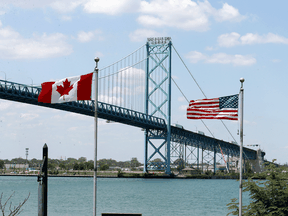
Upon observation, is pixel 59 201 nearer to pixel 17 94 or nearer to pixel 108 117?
pixel 17 94

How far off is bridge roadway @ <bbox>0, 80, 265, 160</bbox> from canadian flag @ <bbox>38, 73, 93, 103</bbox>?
42688 millimetres

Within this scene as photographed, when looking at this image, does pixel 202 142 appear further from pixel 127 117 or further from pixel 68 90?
pixel 68 90

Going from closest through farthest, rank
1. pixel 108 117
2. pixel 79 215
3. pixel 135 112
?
1. pixel 79 215
2. pixel 108 117
3. pixel 135 112

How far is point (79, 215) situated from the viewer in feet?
103

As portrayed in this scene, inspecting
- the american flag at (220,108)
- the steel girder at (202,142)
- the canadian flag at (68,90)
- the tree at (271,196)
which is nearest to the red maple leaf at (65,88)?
the canadian flag at (68,90)

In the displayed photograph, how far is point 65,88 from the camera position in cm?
1408

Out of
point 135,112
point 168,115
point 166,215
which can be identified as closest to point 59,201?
point 166,215

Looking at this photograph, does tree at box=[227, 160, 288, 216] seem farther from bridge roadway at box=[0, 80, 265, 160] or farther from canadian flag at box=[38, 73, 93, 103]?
bridge roadway at box=[0, 80, 265, 160]

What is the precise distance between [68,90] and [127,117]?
61795 millimetres

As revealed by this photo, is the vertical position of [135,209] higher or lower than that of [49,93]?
lower

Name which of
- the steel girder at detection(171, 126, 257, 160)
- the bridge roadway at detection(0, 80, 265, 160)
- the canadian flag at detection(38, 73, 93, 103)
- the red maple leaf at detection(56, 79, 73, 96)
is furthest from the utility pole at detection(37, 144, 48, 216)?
the steel girder at detection(171, 126, 257, 160)

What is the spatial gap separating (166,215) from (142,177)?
2140 inches

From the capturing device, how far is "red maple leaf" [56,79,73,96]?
46.1 ft

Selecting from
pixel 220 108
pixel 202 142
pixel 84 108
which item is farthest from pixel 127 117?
pixel 220 108
